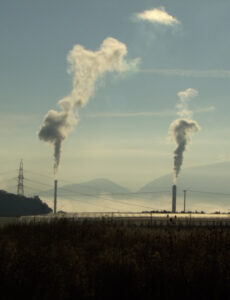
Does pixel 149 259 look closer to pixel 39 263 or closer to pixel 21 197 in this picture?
pixel 39 263

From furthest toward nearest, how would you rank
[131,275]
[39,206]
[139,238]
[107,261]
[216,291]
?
[39,206]
[139,238]
[107,261]
[131,275]
[216,291]

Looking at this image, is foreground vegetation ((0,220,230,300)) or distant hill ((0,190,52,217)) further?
distant hill ((0,190,52,217))

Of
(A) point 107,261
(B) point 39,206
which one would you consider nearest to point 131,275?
(A) point 107,261

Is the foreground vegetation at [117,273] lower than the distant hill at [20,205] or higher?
lower

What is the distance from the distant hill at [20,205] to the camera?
17600 cm

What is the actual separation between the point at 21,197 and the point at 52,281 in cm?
17380

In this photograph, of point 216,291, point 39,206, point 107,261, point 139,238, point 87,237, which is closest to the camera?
point 216,291

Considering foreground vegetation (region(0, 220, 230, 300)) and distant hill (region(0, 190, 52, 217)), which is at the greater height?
distant hill (region(0, 190, 52, 217))

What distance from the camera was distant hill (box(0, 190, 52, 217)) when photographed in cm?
17600

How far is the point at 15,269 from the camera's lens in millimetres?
12984

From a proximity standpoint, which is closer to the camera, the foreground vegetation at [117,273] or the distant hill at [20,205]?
the foreground vegetation at [117,273]

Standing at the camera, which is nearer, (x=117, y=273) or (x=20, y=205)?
(x=117, y=273)

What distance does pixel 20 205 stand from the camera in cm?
17800

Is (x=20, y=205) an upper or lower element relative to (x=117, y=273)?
upper
